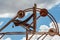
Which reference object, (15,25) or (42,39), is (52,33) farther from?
(15,25)

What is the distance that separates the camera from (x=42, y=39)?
1981 centimetres

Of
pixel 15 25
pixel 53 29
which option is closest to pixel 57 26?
pixel 53 29

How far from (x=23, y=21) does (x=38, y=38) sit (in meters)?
1.52

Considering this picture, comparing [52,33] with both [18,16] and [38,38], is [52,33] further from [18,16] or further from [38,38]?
[18,16]

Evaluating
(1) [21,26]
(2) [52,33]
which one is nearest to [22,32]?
(1) [21,26]

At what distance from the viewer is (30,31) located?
19156mm

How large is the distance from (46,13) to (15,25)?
229 centimetres

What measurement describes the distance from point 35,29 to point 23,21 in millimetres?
1213

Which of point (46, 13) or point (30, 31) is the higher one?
point (46, 13)

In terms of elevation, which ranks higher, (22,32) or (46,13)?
(46,13)

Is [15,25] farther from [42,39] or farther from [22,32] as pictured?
[42,39]

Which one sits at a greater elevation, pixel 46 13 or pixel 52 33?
pixel 46 13

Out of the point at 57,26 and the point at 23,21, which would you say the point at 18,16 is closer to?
the point at 23,21

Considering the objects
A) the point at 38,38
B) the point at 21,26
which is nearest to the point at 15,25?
the point at 21,26
